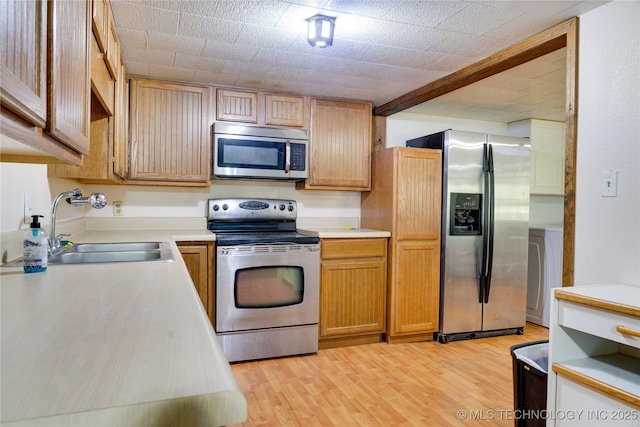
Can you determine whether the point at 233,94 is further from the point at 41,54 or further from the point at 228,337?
the point at 41,54

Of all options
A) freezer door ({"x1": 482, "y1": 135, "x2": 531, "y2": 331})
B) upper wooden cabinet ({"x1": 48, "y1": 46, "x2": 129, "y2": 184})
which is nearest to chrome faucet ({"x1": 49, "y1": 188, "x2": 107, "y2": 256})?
upper wooden cabinet ({"x1": 48, "y1": 46, "x2": 129, "y2": 184})

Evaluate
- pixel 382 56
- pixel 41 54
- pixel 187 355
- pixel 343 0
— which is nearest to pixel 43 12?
pixel 41 54

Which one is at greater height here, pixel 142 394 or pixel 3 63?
pixel 3 63

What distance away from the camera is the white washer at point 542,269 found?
365cm

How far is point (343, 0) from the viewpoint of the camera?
1.80 metres

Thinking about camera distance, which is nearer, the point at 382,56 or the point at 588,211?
the point at 588,211

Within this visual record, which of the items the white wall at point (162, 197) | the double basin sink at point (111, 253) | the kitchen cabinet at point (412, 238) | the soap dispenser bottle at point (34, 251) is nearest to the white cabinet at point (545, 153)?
the kitchen cabinet at point (412, 238)

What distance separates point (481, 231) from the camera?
3379 mm

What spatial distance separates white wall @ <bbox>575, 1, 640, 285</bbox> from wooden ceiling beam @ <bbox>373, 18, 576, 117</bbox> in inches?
6.3

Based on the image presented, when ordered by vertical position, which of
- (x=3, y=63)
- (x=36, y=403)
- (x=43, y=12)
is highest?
(x=43, y=12)

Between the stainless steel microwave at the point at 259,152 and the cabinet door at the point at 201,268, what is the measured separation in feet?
2.00

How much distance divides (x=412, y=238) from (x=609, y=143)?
169 centimetres

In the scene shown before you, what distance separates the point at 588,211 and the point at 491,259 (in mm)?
1619

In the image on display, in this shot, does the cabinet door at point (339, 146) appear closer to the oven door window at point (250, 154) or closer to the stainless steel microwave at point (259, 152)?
the stainless steel microwave at point (259, 152)
